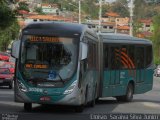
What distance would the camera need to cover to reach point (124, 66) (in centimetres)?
2698

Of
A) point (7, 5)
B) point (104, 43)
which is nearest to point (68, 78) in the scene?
point (7, 5)

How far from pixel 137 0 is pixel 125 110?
100968 mm

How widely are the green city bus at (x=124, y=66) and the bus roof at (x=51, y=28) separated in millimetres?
3832

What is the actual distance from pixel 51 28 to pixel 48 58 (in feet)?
3.38

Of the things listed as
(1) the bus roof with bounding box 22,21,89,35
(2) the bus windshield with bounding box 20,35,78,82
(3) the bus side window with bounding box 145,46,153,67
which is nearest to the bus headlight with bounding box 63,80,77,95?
(2) the bus windshield with bounding box 20,35,78,82

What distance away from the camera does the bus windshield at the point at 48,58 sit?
809 inches

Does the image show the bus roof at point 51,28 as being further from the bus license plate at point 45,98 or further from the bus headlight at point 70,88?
the bus license plate at point 45,98

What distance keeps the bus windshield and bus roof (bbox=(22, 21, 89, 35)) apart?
0.68 feet

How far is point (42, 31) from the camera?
21.0 metres

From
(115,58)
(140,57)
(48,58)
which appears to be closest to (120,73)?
(115,58)

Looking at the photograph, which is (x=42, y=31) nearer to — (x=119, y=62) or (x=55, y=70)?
(x=55, y=70)

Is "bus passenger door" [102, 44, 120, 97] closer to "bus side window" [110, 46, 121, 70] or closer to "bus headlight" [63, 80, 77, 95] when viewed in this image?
"bus side window" [110, 46, 121, 70]

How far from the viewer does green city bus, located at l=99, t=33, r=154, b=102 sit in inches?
1006

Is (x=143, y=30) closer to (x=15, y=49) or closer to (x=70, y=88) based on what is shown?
(x=15, y=49)
